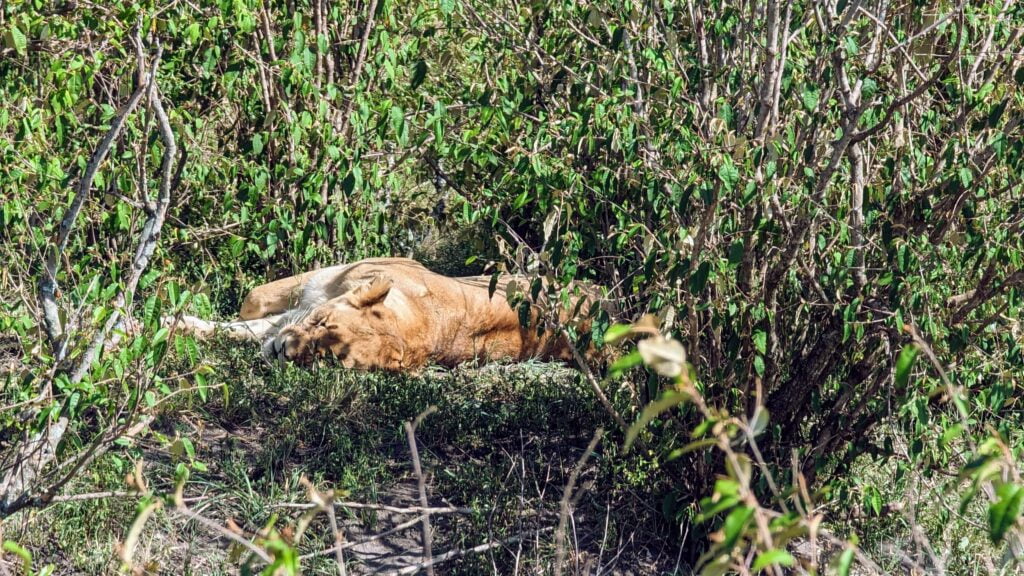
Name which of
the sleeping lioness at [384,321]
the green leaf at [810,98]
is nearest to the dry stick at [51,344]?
the sleeping lioness at [384,321]

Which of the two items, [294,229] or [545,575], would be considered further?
[294,229]

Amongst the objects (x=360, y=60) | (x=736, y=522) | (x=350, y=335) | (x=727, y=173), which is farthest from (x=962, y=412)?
(x=360, y=60)

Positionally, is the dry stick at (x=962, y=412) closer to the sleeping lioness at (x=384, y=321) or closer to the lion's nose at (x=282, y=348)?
the sleeping lioness at (x=384, y=321)

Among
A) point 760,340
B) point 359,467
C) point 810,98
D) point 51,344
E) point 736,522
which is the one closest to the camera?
point 736,522

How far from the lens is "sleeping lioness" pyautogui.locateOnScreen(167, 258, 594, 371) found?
18.9ft

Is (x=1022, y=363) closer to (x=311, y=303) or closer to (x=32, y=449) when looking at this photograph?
(x=32, y=449)

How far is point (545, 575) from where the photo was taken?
169 inches

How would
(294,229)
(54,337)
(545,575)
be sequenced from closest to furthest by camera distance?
(54,337) < (545,575) < (294,229)

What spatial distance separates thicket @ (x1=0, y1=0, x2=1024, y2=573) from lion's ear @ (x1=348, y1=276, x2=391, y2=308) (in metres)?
0.92

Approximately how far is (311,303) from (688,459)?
2576 millimetres

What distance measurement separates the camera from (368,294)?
590cm

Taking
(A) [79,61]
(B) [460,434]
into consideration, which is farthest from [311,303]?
(A) [79,61]

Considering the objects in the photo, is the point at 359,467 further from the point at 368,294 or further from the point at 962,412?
the point at 962,412

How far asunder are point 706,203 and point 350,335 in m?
2.73
